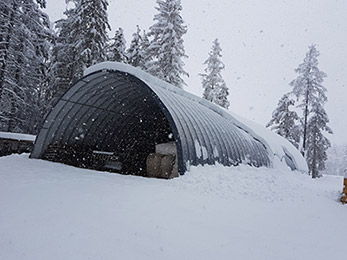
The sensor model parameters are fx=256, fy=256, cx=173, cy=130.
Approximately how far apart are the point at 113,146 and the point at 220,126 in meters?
7.53

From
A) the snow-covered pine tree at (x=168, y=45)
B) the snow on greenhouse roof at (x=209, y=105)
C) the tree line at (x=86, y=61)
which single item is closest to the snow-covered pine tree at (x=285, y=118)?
the tree line at (x=86, y=61)

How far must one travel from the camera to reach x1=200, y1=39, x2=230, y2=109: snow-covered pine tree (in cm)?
3438

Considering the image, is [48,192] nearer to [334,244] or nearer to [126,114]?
[334,244]

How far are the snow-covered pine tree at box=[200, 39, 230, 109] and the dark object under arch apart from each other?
54.7 ft

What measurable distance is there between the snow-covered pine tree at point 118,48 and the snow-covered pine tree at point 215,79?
12.1 metres

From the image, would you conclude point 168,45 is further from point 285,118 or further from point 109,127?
point 285,118

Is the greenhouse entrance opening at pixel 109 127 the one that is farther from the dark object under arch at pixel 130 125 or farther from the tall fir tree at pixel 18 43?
the tall fir tree at pixel 18 43

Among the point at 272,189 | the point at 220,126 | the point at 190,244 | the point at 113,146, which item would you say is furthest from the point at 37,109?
the point at 190,244

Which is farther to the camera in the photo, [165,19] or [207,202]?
[165,19]

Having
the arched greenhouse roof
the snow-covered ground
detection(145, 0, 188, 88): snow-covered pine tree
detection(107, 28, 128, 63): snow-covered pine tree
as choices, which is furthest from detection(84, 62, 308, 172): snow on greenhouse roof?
detection(107, 28, 128, 63): snow-covered pine tree

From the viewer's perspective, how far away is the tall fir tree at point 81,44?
2123 cm

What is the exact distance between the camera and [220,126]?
46.6 ft

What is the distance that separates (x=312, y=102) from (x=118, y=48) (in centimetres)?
2343

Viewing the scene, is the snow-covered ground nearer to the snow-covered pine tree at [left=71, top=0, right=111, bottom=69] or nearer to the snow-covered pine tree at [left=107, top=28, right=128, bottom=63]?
the snow-covered pine tree at [left=71, top=0, right=111, bottom=69]
